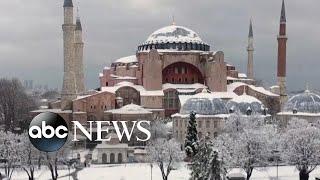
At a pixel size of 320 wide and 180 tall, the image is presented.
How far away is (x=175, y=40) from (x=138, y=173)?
79.5 ft

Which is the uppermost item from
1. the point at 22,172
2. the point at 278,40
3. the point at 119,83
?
the point at 278,40

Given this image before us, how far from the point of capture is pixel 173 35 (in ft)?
179

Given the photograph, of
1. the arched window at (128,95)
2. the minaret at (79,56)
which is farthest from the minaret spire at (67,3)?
the arched window at (128,95)

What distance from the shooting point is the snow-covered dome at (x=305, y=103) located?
4066cm

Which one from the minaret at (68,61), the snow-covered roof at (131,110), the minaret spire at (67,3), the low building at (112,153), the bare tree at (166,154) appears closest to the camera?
the bare tree at (166,154)

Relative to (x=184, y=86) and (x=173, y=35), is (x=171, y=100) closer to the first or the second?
(x=184, y=86)

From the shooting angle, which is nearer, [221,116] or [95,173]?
[95,173]

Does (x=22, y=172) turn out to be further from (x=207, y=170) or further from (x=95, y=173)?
(x=207, y=170)

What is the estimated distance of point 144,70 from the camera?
167 feet

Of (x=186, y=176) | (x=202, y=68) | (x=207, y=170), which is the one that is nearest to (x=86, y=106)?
(x=202, y=68)

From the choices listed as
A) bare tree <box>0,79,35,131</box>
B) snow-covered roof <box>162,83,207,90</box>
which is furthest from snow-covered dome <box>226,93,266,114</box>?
bare tree <box>0,79,35,131</box>

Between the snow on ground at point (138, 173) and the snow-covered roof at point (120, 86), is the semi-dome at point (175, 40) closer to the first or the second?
the snow-covered roof at point (120, 86)

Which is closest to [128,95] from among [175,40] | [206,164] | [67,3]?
[175,40]

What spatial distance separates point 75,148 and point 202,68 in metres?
16.1
